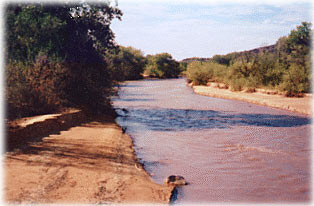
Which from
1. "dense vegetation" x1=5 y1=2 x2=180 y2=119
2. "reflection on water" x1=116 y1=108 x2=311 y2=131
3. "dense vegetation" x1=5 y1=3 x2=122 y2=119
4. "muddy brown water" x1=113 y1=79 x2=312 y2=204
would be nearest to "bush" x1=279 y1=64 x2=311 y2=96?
"muddy brown water" x1=113 y1=79 x2=312 y2=204

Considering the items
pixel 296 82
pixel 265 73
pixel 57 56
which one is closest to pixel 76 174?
pixel 57 56

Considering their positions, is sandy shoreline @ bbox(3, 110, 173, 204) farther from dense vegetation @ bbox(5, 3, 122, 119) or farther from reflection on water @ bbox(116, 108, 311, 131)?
reflection on water @ bbox(116, 108, 311, 131)

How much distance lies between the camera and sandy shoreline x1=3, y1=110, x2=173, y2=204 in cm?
547

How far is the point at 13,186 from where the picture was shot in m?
5.61

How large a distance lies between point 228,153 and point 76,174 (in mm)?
4789

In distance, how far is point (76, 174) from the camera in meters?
6.50

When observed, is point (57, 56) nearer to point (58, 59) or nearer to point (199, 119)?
point (58, 59)

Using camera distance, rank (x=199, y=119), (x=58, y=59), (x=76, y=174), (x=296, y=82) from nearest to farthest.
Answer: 1. (x=76, y=174)
2. (x=58, y=59)
3. (x=199, y=119)
4. (x=296, y=82)

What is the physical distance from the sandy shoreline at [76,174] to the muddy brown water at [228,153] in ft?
2.01

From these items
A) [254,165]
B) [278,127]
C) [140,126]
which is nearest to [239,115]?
[278,127]

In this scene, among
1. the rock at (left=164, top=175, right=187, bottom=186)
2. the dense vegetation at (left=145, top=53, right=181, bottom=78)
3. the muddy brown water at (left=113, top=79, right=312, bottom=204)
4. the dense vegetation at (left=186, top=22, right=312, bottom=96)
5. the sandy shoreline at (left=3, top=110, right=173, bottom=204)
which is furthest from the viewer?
the dense vegetation at (left=145, top=53, right=181, bottom=78)

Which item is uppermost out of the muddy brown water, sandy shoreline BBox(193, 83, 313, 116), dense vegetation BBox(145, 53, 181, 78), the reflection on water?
dense vegetation BBox(145, 53, 181, 78)

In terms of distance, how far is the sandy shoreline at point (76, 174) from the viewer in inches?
215

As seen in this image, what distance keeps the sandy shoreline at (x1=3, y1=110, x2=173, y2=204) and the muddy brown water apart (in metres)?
0.61
